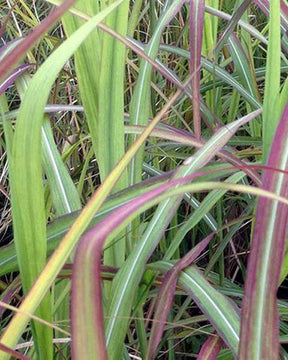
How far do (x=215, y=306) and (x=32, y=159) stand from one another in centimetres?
18

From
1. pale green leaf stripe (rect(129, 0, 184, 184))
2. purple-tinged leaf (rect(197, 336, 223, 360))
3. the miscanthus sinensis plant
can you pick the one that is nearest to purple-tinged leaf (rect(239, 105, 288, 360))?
the miscanthus sinensis plant

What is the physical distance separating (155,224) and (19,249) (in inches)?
4.7

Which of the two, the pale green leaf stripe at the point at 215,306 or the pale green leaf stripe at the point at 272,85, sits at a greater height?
the pale green leaf stripe at the point at 272,85

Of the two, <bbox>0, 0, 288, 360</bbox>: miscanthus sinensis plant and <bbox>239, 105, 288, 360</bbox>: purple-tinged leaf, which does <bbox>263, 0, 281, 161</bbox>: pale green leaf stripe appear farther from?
<bbox>239, 105, 288, 360</bbox>: purple-tinged leaf

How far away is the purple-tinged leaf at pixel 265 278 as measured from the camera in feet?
1.17

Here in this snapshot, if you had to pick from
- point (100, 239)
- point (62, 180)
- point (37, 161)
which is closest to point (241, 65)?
point (62, 180)

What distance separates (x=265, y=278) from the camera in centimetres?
37

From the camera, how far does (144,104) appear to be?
0.66m

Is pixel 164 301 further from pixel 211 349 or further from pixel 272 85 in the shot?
pixel 272 85

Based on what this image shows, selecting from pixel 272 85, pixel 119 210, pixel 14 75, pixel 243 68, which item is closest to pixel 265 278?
pixel 119 210

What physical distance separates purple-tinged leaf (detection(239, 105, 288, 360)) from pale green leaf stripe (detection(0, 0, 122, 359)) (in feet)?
0.52

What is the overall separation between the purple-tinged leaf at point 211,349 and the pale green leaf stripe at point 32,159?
134mm

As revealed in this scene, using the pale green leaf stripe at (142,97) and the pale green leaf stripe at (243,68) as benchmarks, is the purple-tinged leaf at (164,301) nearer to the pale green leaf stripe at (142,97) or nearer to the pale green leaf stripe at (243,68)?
the pale green leaf stripe at (142,97)

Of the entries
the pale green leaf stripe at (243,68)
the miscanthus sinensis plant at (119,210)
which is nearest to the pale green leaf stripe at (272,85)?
the miscanthus sinensis plant at (119,210)
